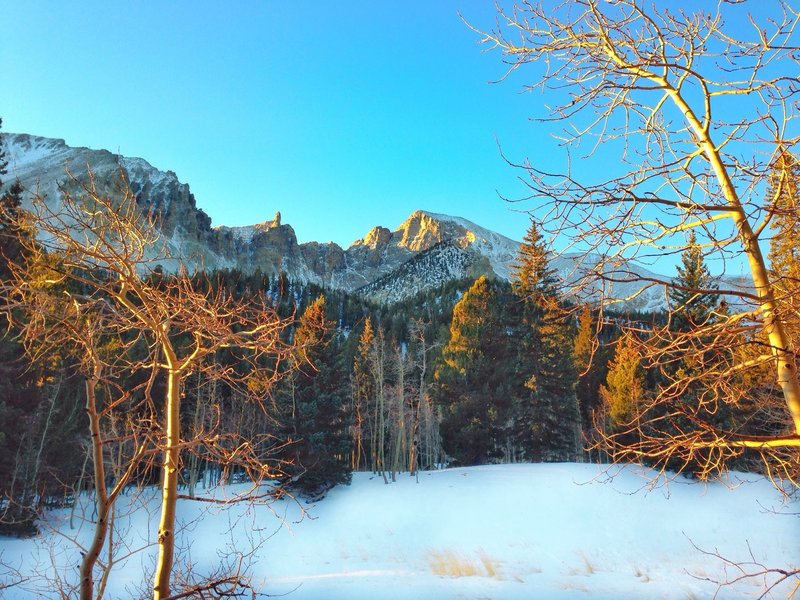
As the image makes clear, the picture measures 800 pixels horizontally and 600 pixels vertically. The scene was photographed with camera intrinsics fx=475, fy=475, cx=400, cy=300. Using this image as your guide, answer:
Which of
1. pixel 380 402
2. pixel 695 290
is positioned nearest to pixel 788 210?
pixel 695 290

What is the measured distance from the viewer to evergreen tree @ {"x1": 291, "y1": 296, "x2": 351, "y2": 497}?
73.8ft

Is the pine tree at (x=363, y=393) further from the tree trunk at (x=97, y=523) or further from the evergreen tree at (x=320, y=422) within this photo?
the tree trunk at (x=97, y=523)

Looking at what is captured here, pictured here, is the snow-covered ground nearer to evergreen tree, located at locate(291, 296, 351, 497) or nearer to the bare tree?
evergreen tree, located at locate(291, 296, 351, 497)

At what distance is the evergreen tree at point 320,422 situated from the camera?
22484mm

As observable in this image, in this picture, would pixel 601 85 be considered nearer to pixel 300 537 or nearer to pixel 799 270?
pixel 799 270

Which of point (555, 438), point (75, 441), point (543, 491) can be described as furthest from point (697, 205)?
point (555, 438)

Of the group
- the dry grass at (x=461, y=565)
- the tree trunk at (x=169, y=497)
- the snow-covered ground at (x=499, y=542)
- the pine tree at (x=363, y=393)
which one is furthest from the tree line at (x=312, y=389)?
the dry grass at (x=461, y=565)

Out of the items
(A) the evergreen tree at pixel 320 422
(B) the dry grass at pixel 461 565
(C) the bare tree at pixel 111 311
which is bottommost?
(B) the dry grass at pixel 461 565

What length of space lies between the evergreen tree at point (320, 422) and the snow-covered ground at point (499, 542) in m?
1.24

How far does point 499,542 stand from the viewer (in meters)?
16.2

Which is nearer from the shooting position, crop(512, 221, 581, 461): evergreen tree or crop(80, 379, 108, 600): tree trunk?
crop(80, 379, 108, 600): tree trunk

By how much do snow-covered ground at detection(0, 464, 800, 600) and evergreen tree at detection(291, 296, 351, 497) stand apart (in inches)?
48.9

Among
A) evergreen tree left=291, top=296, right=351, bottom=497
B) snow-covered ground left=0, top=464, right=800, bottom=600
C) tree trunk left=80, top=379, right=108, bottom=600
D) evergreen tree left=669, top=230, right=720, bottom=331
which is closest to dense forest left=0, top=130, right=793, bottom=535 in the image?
evergreen tree left=291, top=296, right=351, bottom=497

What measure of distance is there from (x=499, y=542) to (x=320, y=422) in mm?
11116
